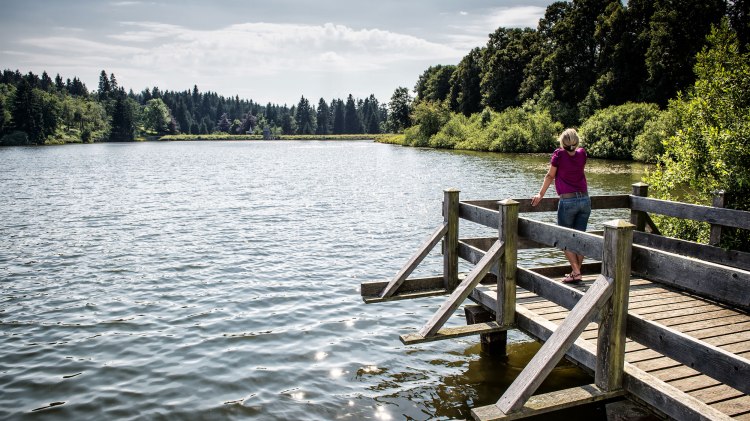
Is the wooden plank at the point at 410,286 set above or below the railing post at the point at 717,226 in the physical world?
below

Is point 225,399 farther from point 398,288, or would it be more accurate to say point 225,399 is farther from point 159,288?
point 159,288

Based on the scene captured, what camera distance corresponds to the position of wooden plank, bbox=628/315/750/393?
414 cm

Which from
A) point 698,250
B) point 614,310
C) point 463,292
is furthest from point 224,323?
point 698,250

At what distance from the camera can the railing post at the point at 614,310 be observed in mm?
5094

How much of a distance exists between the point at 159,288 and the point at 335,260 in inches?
185

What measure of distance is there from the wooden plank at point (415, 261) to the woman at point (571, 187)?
176cm

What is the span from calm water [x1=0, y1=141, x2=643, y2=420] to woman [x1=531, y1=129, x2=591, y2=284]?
6.87ft

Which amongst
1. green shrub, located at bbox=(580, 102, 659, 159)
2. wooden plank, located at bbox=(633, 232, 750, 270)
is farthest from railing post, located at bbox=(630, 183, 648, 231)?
green shrub, located at bbox=(580, 102, 659, 159)

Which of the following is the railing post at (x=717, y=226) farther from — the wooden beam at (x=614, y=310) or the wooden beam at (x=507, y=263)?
the wooden beam at (x=614, y=310)

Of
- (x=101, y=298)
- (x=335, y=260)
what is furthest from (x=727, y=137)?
(x=101, y=298)

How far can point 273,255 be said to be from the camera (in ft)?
52.1

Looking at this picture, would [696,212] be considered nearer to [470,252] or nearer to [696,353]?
[470,252]

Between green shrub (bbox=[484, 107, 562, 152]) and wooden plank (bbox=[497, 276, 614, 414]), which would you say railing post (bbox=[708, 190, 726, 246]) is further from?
green shrub (bbox=[484, 107, 562, 152])

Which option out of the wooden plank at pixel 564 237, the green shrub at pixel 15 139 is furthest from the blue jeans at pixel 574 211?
the green shrub at pixel 15 139
